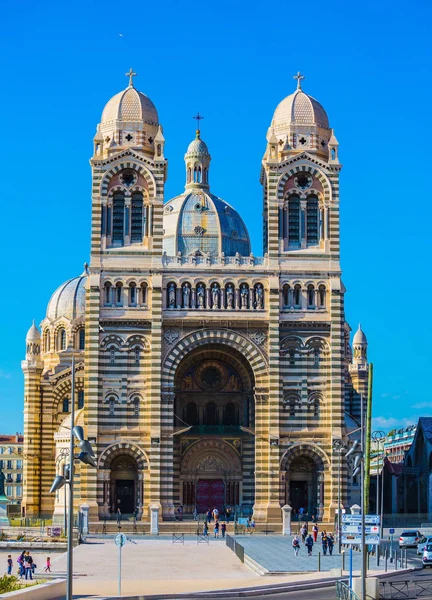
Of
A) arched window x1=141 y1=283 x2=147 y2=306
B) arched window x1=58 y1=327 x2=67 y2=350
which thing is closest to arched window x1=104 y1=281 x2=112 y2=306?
arched window x1=141 y1=283 x2=147 y2=306

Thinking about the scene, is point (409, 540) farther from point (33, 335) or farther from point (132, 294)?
point (33, 335)

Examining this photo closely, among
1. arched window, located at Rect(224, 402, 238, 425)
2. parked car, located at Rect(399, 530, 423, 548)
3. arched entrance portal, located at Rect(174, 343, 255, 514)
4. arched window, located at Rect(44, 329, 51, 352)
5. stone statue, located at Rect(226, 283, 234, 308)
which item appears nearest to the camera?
parked car, located at Rect(399, 530, 423, 548)

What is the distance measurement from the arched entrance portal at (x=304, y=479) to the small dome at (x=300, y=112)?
2004 centimetres

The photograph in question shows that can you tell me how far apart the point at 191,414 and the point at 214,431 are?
227cm

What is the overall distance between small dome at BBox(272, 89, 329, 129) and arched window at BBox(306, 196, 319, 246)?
4843mm

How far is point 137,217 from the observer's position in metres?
74.8

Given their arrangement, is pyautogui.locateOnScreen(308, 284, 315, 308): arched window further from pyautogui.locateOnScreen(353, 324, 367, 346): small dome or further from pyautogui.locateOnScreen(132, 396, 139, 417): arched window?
pyautogui.locateOnScreen(353, 324, 367, 346): small dome

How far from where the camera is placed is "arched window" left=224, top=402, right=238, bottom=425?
77.2 meters

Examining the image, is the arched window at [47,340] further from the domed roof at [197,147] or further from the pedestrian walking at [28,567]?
the pedestrian walking at [28,567]

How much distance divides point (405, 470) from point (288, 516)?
2345cm

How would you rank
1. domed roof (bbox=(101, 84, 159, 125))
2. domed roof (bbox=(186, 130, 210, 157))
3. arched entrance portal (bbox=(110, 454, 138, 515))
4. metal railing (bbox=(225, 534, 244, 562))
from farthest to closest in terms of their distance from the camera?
→ domed roof (bbox=(186, 130, 210, 157)) → domed roof (bbox=(101, 84, 159, 125)) → arched entrance portal (bbox=(110, 454, 138, 515)) → metal railing (bbox=(225, 534, 244, 562))

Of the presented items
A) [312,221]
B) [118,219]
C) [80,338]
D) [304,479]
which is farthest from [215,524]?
[80,338]

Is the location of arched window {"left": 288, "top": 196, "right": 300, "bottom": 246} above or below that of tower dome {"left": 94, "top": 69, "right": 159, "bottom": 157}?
below

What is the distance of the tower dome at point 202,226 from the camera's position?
86125 mm
